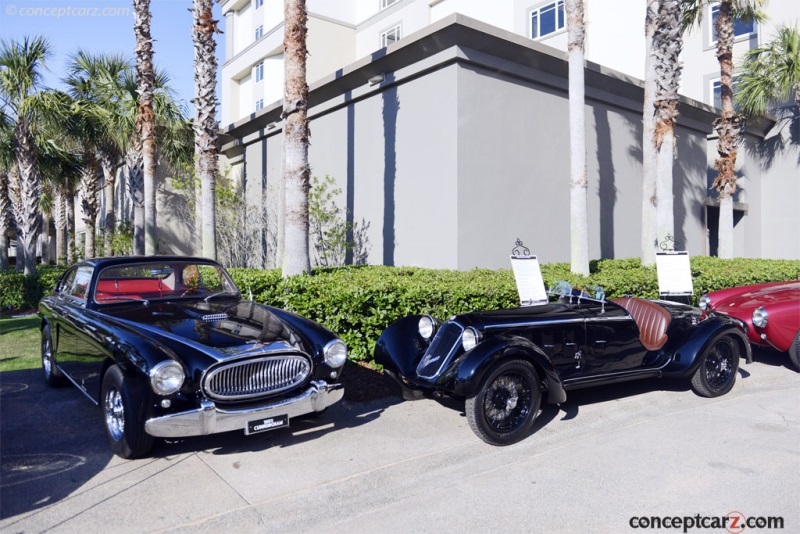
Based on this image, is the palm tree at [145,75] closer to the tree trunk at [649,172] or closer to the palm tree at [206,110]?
the palm tree at [206,110]

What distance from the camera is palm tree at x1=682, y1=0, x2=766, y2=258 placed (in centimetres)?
1356

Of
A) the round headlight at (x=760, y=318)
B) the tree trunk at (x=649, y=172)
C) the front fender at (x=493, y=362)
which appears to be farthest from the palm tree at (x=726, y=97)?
the front fender at (x=493, y=362)

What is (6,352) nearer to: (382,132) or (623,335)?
(382,132)

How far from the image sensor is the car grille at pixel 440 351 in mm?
4965

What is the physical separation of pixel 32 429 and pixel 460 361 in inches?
146

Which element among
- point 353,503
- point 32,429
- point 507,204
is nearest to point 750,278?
point 507,204

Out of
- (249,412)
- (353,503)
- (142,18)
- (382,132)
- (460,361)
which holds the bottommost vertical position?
(353,503)

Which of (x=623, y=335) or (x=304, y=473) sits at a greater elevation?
(x=623, y=335)

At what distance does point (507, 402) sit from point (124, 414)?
297 cm

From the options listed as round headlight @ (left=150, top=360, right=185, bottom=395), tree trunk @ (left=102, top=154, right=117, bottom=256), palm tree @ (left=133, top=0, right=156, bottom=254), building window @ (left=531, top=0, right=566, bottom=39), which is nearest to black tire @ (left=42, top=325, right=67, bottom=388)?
round headlight @ (left=150, top=360, right=185, bottom=395)

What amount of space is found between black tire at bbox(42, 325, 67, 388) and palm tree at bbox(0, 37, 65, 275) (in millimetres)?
9561

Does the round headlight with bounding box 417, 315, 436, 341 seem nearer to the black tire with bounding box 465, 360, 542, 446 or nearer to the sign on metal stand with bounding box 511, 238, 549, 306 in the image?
the black tire with bounding box 465, 360, 542, 446

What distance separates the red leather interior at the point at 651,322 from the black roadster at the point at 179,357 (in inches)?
122

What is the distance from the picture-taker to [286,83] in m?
9.18
